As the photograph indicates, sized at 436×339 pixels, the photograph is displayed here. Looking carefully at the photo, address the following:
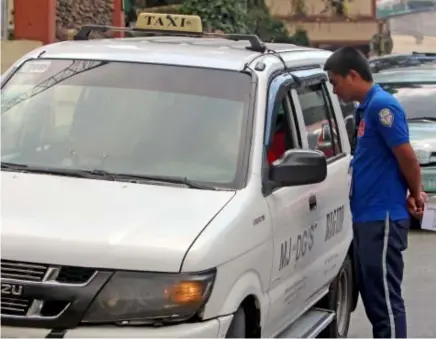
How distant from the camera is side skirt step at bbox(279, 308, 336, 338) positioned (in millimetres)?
5816

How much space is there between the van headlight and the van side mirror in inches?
39.5

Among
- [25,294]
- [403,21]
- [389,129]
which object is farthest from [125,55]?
[403,21]

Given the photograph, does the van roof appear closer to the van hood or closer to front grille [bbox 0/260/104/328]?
the van hood

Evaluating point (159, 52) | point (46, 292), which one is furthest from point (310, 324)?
point (46, 292)

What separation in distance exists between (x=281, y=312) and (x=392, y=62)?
12339 millimetres

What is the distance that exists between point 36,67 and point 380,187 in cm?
209

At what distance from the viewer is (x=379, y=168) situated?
5.86 m

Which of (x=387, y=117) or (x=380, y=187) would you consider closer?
(x=387, y=117)

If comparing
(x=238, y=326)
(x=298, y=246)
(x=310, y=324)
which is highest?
(x=298, y=246)

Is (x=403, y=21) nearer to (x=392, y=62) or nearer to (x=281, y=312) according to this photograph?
(x=392, y=62)

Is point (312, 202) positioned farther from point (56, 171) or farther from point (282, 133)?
point (56, 171)

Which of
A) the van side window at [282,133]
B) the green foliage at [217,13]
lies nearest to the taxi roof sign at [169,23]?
the van side window at [282,133]

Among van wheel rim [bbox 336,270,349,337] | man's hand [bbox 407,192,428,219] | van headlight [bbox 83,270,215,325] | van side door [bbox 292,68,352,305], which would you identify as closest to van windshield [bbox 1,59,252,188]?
van side door [bbox 292,68,352,305]

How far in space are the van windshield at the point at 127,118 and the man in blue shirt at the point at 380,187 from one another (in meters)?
0.77
